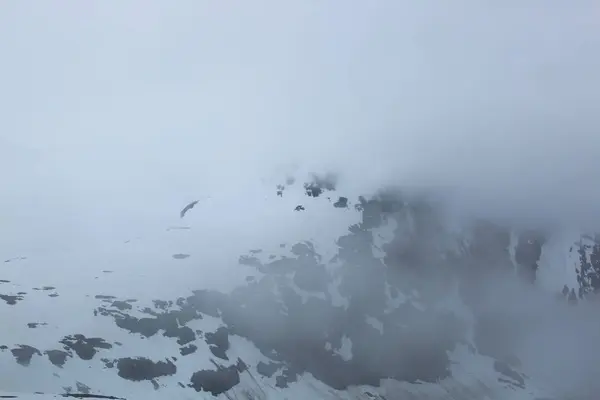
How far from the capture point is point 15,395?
188 m

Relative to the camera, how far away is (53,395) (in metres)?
194

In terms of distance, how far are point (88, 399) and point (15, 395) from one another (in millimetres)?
20596

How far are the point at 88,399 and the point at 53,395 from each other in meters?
10.2

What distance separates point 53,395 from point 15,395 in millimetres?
10754

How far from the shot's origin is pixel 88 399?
643 feet
